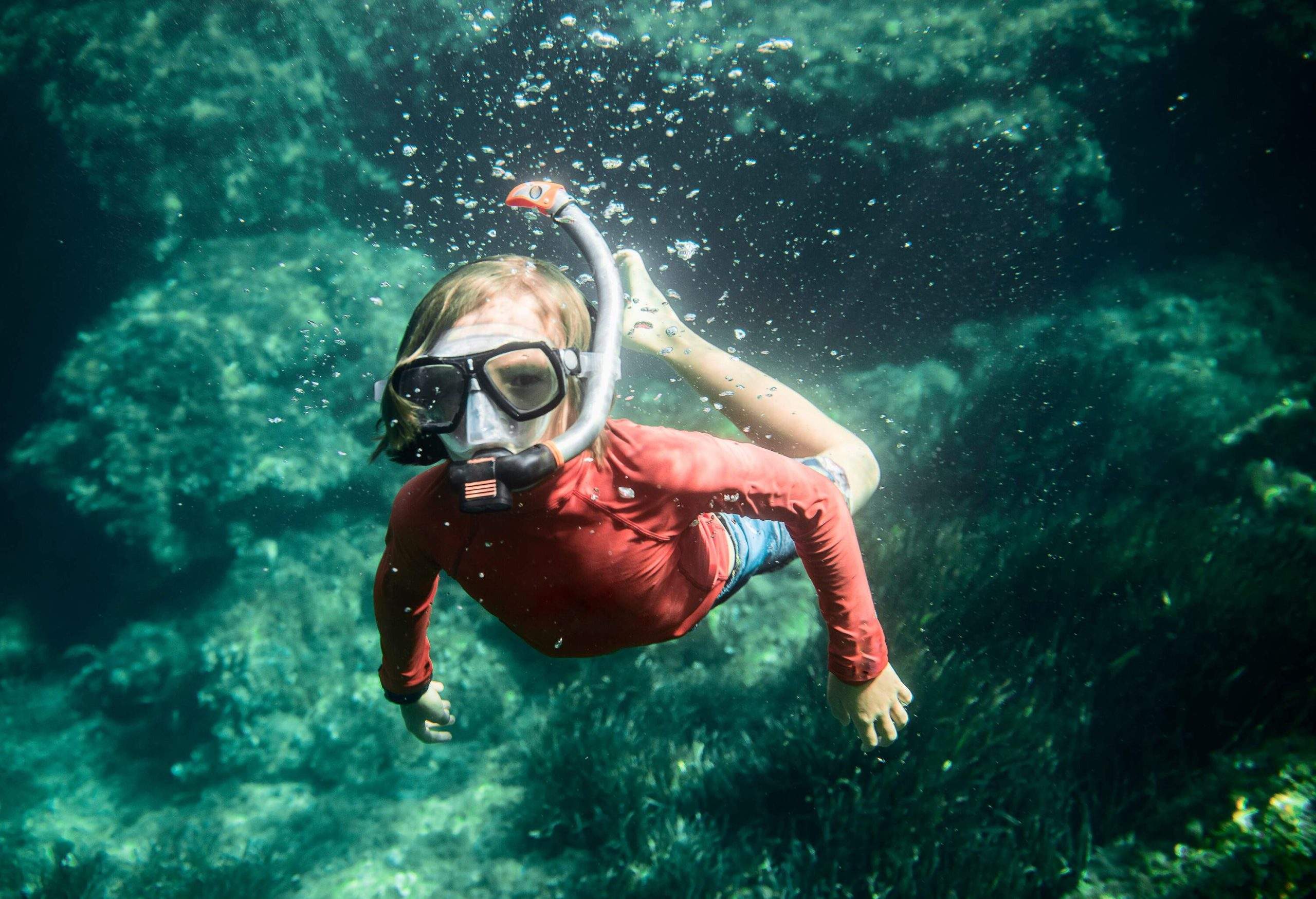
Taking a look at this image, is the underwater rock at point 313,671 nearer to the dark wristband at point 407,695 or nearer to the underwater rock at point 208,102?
the dark wristband at point 407,695

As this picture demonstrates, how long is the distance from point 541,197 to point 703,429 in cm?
350

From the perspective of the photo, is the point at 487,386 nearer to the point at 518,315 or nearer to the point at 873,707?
the point at 518,315

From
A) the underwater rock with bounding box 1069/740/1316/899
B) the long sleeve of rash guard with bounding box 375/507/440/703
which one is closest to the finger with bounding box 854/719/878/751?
the long sleeve of rash guard with bounding box 375/507/440/703

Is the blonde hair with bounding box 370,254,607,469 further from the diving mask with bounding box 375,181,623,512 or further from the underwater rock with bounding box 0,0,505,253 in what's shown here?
the underwater rock with bounding box 0,0,505,253

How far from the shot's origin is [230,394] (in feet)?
22.2

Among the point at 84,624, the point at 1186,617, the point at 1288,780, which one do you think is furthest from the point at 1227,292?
the point at 84,624

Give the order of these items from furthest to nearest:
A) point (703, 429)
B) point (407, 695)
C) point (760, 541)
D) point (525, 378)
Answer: point (703, 429) < point (760, 541) < point (407, 695) < point (525, 378)

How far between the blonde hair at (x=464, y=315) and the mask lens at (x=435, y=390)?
30mm

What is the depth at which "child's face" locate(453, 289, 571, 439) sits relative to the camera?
150 centimetres

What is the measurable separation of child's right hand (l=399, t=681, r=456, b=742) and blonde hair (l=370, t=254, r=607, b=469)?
1.24m

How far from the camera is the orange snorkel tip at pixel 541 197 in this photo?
2031 millimetres

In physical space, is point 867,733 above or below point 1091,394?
below

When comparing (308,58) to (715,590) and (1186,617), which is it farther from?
(1186,617)

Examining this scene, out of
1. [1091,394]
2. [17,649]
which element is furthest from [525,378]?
[17,649]
